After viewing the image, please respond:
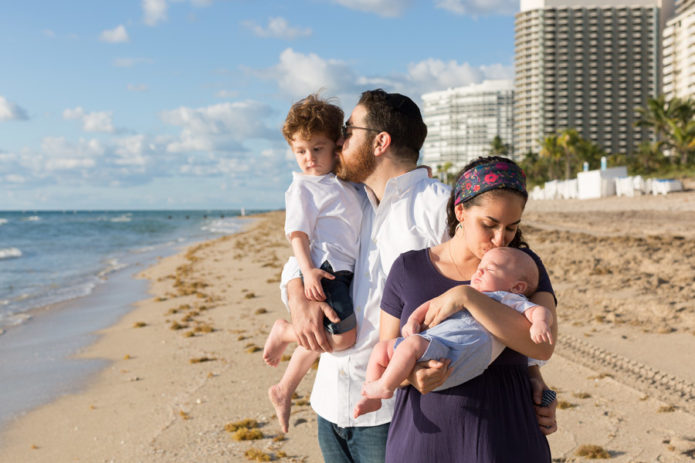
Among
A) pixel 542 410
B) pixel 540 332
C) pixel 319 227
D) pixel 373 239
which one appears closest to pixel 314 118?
pixel 319 227

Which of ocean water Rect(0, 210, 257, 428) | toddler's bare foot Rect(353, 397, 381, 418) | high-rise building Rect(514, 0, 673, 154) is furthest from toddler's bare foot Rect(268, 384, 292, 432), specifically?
high-rise building Rect(514, 0, 673, 154)

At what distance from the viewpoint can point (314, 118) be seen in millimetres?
2889

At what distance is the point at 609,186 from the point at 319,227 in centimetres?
4188

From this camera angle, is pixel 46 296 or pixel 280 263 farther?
pixel 280 263

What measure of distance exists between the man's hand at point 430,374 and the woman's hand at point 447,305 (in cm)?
13

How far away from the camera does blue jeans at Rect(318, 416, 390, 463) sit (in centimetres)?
241

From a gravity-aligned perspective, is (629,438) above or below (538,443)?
below

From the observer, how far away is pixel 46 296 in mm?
15188

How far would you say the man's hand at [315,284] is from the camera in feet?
8.51

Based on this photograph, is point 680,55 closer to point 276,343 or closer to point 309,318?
point 276,343

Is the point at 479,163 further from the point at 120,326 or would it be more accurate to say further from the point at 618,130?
the point at 618,130

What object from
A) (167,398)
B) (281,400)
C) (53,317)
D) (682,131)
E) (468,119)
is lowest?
(53,317)

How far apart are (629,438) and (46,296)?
46.3 feet

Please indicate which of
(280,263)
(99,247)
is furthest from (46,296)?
(99,247)
